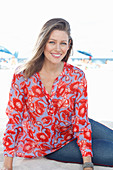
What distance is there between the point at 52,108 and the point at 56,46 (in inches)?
18.6

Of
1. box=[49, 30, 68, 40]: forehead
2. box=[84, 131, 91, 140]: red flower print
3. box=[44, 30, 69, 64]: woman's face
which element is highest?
box=[49, 30, 68, 40]: forehead

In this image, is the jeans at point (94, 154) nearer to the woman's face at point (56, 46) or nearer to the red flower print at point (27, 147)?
the red flower print at point (27, 147)

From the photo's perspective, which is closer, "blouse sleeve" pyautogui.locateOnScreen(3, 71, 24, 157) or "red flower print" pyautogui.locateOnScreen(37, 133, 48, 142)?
"blouse sleeve" pyautogui.locateOnScreen(3, 71, 24, 157)

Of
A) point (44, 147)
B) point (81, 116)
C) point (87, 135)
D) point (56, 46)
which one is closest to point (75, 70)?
point (56, 46)

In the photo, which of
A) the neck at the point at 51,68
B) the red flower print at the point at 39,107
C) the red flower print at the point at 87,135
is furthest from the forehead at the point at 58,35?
the red flower print at the point at 87,135

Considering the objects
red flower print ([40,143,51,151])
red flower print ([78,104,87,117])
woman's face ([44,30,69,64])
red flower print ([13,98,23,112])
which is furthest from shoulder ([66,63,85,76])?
red flower print ([40,143,51,151])

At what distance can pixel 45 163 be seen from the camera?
192 cm

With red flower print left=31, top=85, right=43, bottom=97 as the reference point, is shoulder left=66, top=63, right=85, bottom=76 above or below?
above

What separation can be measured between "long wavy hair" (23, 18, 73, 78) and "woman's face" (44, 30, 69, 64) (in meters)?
0.03

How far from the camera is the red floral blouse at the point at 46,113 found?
1.77 meters

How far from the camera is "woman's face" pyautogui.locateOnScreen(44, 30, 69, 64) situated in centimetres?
171

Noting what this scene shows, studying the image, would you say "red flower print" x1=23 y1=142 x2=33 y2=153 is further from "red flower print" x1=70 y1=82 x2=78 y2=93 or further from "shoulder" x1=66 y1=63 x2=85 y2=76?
"shoulder" x1=66 y1=63 x2=85 y2=76

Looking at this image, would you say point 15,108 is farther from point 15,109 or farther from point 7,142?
point 7,142

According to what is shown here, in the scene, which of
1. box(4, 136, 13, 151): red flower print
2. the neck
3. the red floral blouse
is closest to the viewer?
box(4, 136, 13, 151): red flower print
